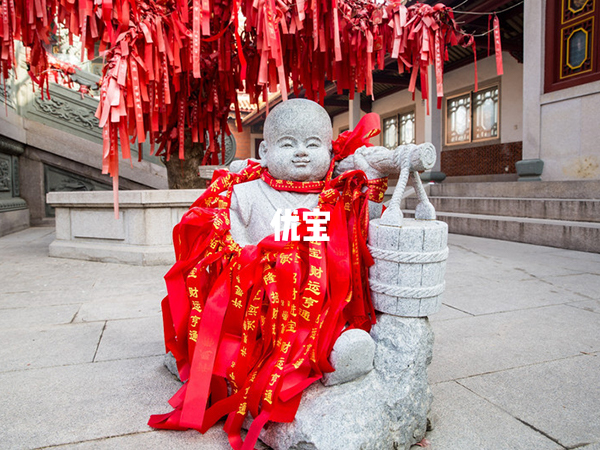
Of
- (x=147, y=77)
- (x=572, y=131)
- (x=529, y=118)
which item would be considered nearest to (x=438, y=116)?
(x=529, y=118)

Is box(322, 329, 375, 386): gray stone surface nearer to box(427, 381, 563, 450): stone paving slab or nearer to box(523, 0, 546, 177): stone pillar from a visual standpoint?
box(427, 381, 563, 450): stone paving slab

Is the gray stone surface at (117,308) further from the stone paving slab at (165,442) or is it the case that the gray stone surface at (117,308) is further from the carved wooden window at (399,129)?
Result: the carved wooden window at (399,129)

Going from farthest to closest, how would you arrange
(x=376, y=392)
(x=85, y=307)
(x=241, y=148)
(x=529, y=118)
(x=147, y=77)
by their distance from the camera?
(x=241, y=148), (x=529, y=118), (x=85, y=307), (x=147, y=77), (x=376, y=392)

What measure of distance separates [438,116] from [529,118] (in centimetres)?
251

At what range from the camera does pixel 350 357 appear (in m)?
1.22

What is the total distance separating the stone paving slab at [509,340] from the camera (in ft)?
5.73

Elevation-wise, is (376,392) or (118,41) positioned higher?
(118,41)

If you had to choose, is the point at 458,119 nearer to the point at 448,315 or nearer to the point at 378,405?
the point at 448,315

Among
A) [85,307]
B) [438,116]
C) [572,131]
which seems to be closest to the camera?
[85,307]

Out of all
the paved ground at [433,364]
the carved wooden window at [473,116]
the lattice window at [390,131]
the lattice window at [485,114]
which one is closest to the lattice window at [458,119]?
the carved wooden window at [473,116]

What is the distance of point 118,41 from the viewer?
2191 mm

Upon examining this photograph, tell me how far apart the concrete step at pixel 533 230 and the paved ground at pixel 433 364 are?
1053 millimetres

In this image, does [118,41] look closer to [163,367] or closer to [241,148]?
[163,367]

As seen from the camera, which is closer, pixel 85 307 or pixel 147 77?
pixel 147 77
